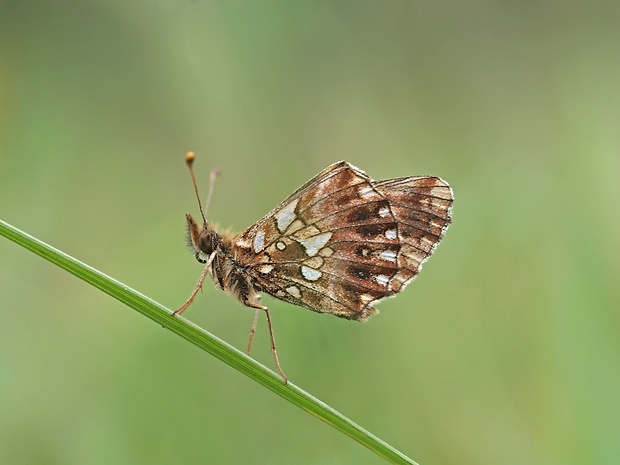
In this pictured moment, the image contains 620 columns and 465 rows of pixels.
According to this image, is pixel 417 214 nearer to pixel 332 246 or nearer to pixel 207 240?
pixel 332 246

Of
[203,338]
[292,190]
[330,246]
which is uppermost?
[292,190]

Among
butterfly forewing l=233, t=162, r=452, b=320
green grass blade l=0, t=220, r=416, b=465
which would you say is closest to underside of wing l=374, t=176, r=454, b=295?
butterfly forewing l=233, t=162, r=452, b=320

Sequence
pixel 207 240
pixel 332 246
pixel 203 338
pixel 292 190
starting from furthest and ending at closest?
pixel 292 190, pixel 332 246, pixel 207 240, pixel 203 338

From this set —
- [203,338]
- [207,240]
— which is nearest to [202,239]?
[207,240]

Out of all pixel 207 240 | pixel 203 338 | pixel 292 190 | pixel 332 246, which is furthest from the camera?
pixel 292 190

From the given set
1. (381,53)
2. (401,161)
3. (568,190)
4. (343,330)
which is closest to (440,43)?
(381,53)

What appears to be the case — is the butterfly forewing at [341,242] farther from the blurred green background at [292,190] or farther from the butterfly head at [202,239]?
the blurred green background at [292,190]

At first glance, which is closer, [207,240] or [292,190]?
[207,240]
